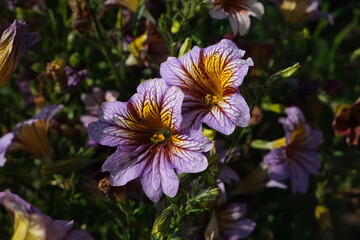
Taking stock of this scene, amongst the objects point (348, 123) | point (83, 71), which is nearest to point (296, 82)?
point (348, 123)

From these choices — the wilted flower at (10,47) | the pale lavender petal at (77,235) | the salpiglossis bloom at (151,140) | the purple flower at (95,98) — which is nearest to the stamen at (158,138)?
the salpiglossis bloom at (151,140)

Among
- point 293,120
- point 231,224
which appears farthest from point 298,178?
point 231,224

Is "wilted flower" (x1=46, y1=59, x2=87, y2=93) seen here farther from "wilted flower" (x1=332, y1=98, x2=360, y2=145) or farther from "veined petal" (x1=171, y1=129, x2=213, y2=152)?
"wilted flower" (x1=332, y1=98, x2=360, y2=145)

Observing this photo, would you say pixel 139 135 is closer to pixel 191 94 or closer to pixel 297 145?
pixel 191 94

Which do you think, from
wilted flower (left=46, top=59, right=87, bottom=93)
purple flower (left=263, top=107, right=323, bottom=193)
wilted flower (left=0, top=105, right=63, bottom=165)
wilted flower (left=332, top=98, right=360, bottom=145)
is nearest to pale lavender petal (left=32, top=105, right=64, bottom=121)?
wilted flower (left=0, top=105, right=63, bottom=165)

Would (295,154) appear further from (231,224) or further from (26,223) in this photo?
(26,223)

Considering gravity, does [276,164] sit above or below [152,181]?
below
